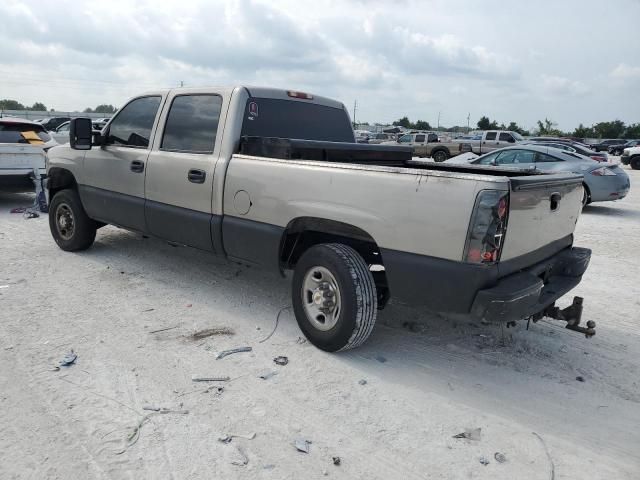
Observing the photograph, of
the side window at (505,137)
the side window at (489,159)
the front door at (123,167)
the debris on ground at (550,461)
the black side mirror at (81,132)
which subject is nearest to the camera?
the debris on ground at (550,461)

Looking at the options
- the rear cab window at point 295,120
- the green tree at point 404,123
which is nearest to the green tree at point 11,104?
the green tree at point 404,123

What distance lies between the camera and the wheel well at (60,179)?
6.26 metres

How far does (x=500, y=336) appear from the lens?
428 centimetres

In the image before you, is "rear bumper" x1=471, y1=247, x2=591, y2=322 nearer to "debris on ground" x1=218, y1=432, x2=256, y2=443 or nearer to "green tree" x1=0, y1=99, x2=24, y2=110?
"debris on ground" x1=218, y1=432, x2=256, y2=443

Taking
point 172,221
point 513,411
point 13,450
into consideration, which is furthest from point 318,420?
point 172,221

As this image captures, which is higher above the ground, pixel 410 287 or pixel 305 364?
pixel 410 287

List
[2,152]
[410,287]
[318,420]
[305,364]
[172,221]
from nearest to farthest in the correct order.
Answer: [318,420]
[410,287]
[305,364]
[172,221]
[2,152]

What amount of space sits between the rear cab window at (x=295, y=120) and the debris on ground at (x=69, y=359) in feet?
7.22

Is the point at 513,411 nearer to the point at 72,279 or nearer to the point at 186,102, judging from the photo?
the point at 186,102

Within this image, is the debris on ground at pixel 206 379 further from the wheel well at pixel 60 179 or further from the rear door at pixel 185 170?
the wheel well at pixel 60 179

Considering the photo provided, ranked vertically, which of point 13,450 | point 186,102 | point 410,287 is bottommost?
point 13,450

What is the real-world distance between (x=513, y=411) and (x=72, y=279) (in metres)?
4.40

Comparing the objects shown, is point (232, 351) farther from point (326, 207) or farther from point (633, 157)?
point (633, 157)

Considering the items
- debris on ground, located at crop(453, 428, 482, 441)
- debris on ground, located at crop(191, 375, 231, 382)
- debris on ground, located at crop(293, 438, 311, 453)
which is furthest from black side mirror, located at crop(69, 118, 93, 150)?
debris on ground, located at crop(453, 428, 482, 441)
